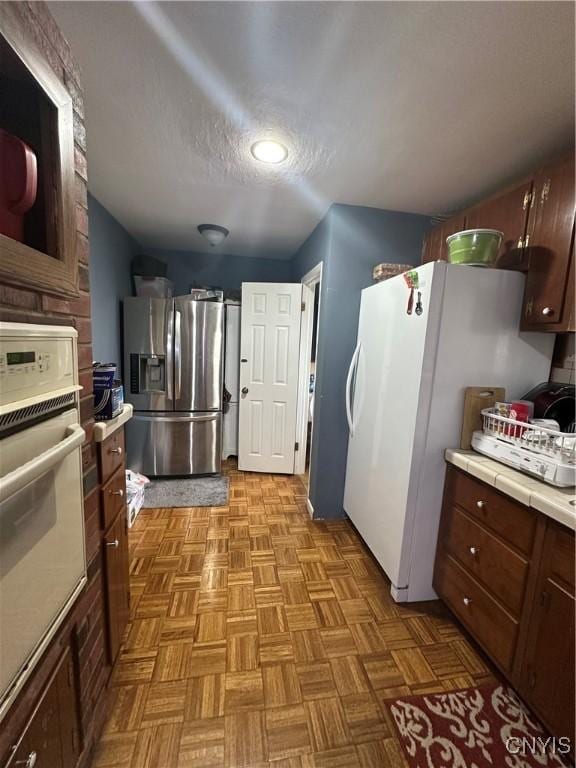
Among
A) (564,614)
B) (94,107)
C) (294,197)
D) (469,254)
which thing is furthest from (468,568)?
(94,107)

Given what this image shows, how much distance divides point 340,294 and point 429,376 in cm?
98

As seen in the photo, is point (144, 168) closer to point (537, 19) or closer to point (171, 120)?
point (171, 120)

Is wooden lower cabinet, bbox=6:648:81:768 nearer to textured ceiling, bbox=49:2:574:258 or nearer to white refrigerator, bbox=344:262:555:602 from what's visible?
white refrigerator, bbox=344:262:555:602

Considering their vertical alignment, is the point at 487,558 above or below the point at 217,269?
below

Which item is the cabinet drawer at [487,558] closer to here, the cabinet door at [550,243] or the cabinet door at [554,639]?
the cabinet door at [554,639]

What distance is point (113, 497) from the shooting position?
1162 millimetres

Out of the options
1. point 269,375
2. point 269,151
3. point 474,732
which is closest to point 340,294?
point 269,151

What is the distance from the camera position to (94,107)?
51.2 inches

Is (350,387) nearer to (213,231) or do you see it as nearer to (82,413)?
(82,413)

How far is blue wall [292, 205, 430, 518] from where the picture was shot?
2135 millimetres

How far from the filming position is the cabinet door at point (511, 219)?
146 centimetres

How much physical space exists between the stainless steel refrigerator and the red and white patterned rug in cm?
228

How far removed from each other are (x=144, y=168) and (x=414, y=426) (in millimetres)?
2060

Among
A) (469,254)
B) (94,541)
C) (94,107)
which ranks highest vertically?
(94,107)
